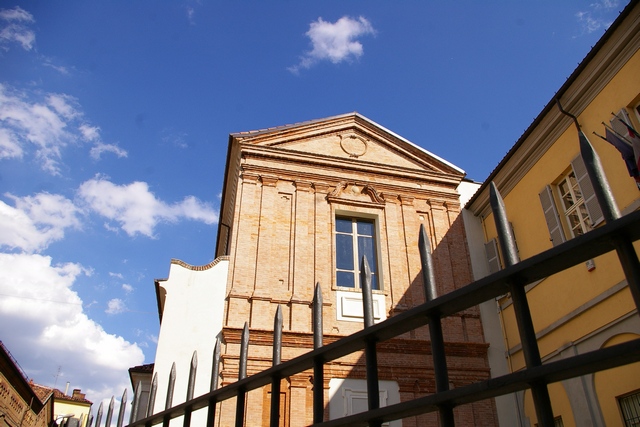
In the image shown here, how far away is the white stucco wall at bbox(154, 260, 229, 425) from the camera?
991 cm

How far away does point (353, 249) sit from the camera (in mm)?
12422

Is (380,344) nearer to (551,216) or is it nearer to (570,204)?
(551,216)

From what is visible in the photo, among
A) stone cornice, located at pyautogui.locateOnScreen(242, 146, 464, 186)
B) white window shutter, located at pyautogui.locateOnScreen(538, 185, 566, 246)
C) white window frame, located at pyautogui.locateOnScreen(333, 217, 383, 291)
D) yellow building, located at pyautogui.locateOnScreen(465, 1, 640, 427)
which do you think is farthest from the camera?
stone cornice, located at pyautogui.locateOnScreen(242, 146, 464, 186)

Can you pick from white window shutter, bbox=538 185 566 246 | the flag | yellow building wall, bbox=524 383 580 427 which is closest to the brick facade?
yellow building wall, bbox=524 383 580 427

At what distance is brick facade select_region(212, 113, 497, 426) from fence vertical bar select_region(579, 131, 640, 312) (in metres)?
8.96

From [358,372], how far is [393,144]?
650cm

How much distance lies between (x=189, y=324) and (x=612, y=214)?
9.83 metres

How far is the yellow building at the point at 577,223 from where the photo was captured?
313 inches

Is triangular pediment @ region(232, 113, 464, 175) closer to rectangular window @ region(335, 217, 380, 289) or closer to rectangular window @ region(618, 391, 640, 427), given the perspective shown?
rectangular window @ region(335, 217, 380, 289)

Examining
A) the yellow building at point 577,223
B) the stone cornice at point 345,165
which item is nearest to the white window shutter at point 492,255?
the yellow building at point 577,223

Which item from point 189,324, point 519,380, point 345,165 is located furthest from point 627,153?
point 189,324

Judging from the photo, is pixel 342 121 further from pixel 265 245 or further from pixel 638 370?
pixel 638 370

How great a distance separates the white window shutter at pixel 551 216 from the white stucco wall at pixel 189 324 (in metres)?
Answer: 6.57

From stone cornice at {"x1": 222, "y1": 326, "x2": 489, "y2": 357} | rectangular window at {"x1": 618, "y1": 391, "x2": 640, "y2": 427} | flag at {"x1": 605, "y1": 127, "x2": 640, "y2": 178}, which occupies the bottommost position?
rectangular window at {"x1": 618, "y1": 391, "x2": 640, "y2": 427}
